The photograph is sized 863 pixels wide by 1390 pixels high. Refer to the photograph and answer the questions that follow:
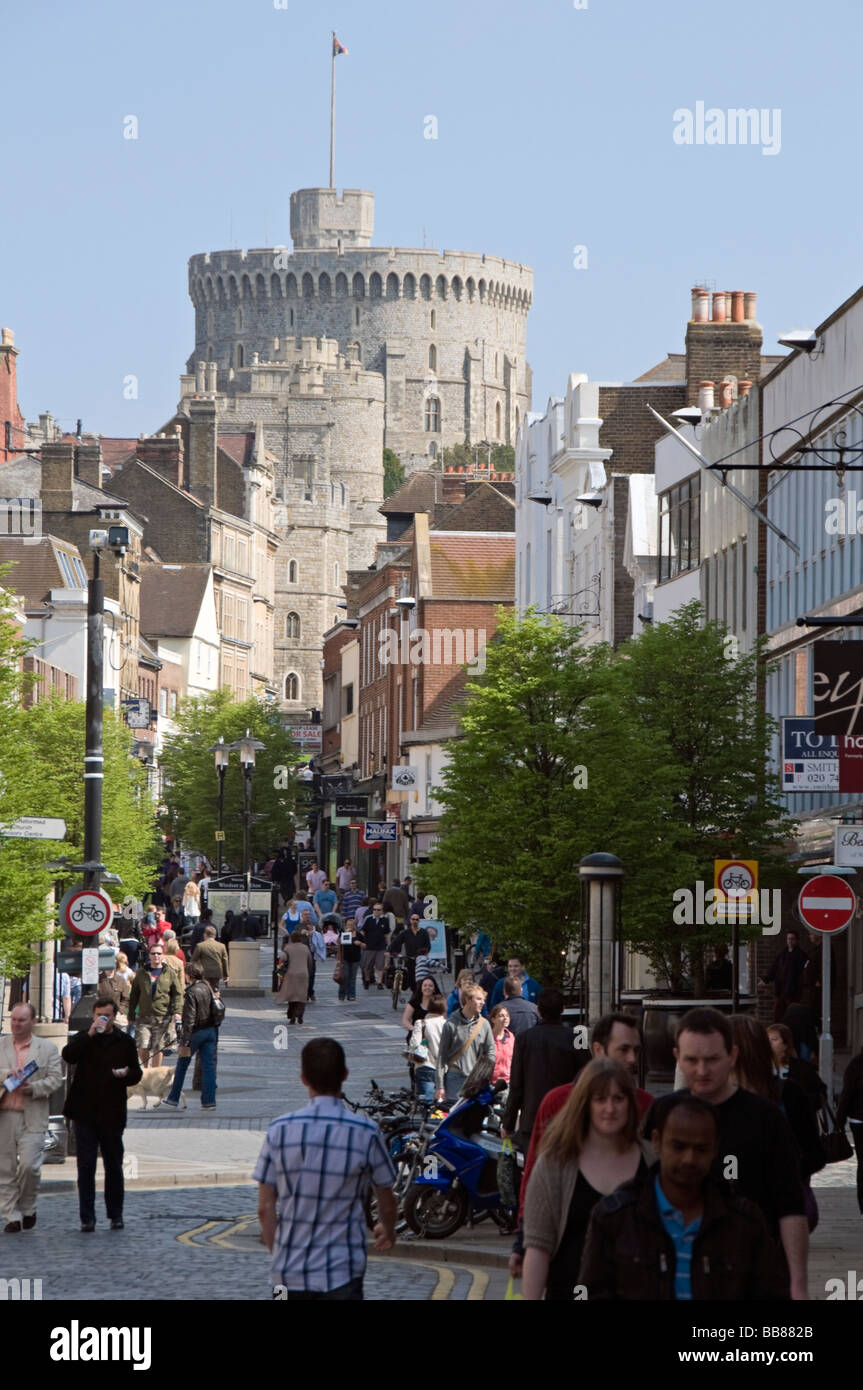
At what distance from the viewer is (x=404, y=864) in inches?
2611

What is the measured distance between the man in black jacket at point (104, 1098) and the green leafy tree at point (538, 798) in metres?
11.7

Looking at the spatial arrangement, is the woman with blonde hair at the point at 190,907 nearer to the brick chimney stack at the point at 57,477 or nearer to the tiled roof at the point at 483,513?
the tiled roof at the point at 483,513

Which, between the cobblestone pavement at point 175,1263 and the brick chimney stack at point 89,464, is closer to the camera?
the cobblestone pavement at point 175,1263

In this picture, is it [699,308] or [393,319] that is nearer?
[699,308]

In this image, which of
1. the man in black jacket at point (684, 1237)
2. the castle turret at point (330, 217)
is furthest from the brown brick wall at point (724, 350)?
the castle turret at point (330, 217)

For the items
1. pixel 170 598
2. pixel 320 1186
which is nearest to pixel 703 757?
pixel 320 1186

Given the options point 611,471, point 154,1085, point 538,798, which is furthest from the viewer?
point 611,471

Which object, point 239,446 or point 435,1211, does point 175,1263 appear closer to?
point 435,1211

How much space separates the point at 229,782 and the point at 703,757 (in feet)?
147

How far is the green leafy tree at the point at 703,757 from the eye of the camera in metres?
28.6

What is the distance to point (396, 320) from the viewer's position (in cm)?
18275

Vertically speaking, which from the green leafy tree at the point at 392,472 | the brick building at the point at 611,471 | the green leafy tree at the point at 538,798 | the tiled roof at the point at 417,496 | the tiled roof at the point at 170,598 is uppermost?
the green leafy tree at the point at 392,472

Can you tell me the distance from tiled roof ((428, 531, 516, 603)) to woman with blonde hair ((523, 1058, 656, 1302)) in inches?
2303

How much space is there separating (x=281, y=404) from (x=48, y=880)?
139 meters
